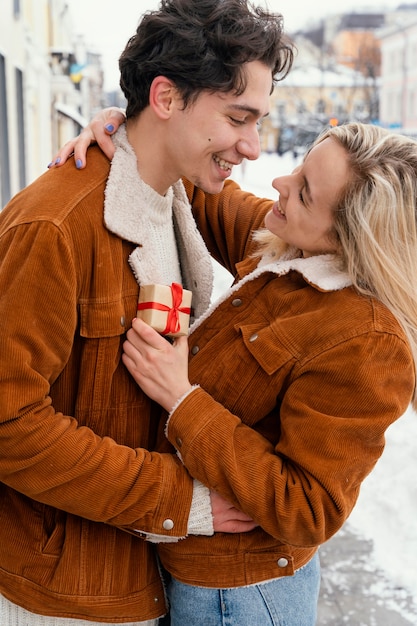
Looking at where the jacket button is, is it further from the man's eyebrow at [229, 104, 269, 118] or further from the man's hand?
the man's eyebrow at [229, 104, 269, 118]

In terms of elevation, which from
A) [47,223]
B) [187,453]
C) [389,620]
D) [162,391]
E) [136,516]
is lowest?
[389,620]

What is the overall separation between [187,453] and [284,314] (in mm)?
416

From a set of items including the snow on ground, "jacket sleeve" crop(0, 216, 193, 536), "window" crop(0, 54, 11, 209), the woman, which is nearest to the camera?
"jacket sleeve" crop(0, 216, 193, 536)

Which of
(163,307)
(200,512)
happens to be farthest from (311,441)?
(163,307)

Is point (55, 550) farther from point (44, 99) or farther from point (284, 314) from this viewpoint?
point (44, 99)

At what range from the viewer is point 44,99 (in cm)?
1538

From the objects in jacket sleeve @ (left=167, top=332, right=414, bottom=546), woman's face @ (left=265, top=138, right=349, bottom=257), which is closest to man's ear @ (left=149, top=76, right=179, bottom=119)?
woman's face @ (left=265, top=138, right=349, bottom=257)

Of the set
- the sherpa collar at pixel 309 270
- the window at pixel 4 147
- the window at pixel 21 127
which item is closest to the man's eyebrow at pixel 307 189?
the sherpa collar at pixel 309 270

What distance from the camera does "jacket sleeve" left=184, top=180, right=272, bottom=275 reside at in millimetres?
2363

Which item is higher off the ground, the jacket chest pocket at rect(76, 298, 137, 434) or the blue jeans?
the jacket chest pocket at rect(76, 298, 137, 434)

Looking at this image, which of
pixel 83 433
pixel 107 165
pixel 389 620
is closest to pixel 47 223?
pixel 107 165

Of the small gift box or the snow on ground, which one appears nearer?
the small gift box

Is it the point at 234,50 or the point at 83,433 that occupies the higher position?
the point at 234,50

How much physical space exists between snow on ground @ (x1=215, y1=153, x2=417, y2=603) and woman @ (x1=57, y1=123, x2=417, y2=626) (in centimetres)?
193
